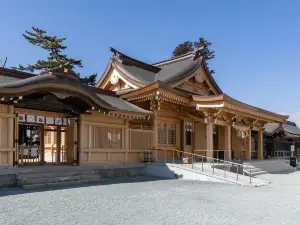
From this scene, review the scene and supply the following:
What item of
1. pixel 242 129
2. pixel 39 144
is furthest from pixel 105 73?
pixel 242 129

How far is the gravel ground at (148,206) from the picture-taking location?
6746 millimetres

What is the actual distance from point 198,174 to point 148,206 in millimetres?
6191

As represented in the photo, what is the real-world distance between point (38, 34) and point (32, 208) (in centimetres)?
2810

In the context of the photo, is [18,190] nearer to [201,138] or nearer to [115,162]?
[115,162]

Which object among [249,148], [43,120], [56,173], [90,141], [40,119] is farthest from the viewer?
[249,148]

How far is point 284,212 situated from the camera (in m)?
7.77

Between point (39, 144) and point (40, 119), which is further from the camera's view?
point (39, 144)

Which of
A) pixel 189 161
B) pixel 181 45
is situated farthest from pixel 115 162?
pixel 181 45

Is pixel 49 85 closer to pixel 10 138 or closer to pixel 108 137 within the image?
pixel 10 138

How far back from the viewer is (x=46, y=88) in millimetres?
11367

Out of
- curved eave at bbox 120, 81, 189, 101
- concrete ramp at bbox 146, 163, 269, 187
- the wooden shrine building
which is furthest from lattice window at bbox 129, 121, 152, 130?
concrete ramp at bbox 146, 163, 269, 187

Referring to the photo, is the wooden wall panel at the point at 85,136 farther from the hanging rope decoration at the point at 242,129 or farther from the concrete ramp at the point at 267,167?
the hanging rope decoration at the point at 242,129

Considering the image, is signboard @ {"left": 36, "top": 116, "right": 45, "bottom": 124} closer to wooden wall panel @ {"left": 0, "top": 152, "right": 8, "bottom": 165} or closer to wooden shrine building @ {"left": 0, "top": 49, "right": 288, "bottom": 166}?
wooden shrine building @ {"left": 0, "top": 49, "right": 288, "bottom": 166}

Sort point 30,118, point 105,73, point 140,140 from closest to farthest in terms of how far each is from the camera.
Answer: point 30,118, point 140,140, point 105,73
